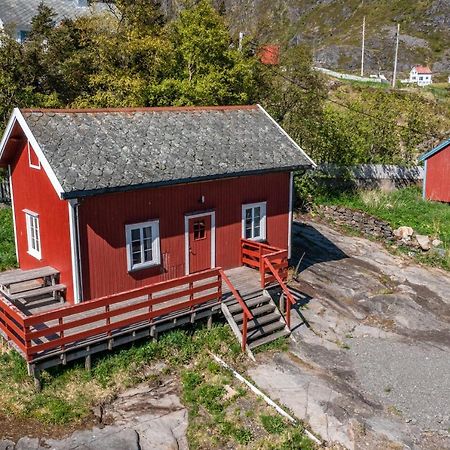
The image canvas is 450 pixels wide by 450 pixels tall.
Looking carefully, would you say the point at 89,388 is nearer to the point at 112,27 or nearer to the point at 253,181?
the point at 253,181

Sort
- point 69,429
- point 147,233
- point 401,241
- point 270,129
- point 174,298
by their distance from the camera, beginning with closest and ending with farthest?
1. point 69,429
2. point 174,298
3. point 147,233
4. point 270,129
5. point 401,241

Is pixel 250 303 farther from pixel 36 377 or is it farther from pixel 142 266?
pixel 36 377

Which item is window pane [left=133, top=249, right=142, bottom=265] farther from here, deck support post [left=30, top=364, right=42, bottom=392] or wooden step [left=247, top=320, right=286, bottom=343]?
deck support post [left=30, top=364, right=42, bottom=392]

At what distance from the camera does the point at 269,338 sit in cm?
1689

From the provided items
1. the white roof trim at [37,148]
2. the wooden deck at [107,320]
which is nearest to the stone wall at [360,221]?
the wooden deck at [107,320]

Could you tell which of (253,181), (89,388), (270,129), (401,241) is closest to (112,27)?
(270,129)

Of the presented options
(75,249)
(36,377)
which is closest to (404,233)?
(75,249)

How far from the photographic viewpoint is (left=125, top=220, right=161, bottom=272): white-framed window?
16.8 metres

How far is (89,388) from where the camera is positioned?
14.0m

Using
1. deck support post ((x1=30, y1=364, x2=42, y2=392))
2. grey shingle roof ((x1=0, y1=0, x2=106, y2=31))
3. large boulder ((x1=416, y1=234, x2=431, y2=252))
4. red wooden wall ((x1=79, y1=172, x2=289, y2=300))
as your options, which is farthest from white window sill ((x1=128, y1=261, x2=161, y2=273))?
grey shingle roof ((x1=0, y1=0, x2=106, y2=31))

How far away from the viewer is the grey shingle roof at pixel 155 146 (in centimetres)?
1579

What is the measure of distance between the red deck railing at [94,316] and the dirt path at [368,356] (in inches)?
111

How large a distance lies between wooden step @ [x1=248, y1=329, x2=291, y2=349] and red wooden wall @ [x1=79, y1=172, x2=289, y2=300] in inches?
129

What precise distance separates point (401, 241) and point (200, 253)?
12634 millimetres
